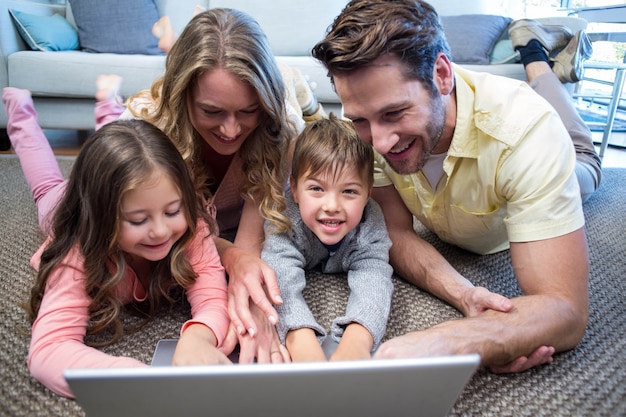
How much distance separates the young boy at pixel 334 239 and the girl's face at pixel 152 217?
24cm

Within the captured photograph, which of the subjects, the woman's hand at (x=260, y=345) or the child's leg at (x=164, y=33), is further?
the child's leg at (x=164, y=33)

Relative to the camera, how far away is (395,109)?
86 cm

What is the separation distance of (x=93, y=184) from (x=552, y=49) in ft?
5.90

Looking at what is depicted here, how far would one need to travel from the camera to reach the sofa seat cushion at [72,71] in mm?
2066

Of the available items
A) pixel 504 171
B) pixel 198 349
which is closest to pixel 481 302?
pixel 504 171

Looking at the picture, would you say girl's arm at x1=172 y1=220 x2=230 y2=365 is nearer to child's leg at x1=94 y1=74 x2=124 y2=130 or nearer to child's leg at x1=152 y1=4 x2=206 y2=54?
child's leg at x1=94 y1=74 x2=124 y2=130

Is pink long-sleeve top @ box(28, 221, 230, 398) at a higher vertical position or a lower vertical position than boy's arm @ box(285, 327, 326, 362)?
higher

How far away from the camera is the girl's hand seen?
2.34 feet

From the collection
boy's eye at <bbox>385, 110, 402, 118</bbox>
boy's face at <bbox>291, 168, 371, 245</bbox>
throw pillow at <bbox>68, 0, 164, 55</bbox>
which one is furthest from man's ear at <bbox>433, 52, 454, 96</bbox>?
throw pillow at <bbox>68, 0, 164, 55</bbox>

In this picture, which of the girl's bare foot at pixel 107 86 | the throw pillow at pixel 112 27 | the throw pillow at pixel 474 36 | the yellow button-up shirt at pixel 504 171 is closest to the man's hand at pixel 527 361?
the yellow button-up shirt at pixel 504 171

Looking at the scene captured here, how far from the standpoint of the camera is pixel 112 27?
2316 millimetres

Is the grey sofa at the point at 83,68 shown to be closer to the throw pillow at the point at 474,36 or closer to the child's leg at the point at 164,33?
the throw pillow at the point at 474,36

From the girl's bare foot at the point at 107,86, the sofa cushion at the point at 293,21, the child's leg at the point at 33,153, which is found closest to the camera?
the child's leg at the point at 33,153

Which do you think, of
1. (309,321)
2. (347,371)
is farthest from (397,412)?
(309,321)
